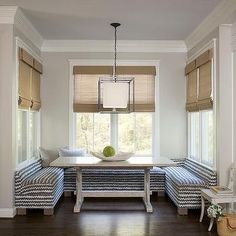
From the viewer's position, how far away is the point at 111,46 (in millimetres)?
6668

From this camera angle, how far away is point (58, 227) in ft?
14.4

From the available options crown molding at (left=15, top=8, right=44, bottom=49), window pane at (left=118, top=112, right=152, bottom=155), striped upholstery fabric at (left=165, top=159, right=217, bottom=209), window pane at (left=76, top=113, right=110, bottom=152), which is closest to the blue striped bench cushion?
striped upholstery fabric at (left=165, top=159, right=217, bottom=209)

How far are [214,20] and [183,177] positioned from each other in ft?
7.61

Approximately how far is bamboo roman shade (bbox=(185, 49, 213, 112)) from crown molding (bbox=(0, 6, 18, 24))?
281 cm

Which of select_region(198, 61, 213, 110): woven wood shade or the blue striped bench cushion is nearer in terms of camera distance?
the blue striped bench cushion

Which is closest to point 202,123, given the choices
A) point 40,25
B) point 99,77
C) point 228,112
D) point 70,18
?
point 228,112

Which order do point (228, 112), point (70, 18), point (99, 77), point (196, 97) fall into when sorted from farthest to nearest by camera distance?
point (99, 77)
point (196, 97)
point (70, 18)
point (228, 112)

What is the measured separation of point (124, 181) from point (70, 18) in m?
2.76

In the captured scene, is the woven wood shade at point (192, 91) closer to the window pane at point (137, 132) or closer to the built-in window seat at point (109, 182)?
the window pane at point (137, 132)

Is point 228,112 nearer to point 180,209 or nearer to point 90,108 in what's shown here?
point 180,209

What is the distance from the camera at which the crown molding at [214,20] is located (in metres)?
4.37

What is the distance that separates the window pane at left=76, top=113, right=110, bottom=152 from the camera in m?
6.84

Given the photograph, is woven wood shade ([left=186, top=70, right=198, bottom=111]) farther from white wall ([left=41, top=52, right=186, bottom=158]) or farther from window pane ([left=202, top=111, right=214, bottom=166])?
window pane ([left=202, top=111, right=214, bottom=166])

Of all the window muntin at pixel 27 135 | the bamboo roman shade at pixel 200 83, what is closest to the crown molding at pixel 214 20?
the bamboo roman shade at pixel 200 83
